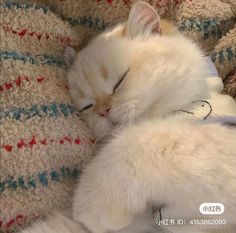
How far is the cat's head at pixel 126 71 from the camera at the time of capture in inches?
37.1

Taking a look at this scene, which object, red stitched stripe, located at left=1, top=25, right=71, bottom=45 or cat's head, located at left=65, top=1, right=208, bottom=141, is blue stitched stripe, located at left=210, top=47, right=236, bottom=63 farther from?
red stitched stripe, located at left=1, top=25, right=71, bottom=45

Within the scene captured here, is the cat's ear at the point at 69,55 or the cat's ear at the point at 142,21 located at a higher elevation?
the cat's ear at the point at 142,21

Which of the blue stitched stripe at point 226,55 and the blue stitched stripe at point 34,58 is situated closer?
the blue stitched stripe at point 34,58

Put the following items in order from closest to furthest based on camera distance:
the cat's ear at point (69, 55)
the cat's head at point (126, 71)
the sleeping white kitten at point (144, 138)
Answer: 1. the sleeping white kitten at point (144, 138)
2. the cat's head at point (126, 71)
3. the cat's ear at point (69, 55)

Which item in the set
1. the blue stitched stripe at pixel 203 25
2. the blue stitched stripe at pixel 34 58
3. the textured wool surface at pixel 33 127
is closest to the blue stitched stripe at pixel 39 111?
the textured wool surface at pixel 33 127

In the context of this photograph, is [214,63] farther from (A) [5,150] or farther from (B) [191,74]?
(A) [5,150]

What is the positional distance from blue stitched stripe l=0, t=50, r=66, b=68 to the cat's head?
40 mm

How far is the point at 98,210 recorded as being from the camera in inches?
33.0

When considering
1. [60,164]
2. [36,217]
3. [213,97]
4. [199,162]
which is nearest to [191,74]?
[213,97]

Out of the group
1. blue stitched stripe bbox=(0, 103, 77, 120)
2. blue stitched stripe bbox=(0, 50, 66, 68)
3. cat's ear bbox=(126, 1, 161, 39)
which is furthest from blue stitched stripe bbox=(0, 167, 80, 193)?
cat's ear bbox=(126, 1, 161, 39)

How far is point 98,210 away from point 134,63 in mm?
342

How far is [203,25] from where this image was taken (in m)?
1.14

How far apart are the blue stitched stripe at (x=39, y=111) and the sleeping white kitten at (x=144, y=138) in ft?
0.20

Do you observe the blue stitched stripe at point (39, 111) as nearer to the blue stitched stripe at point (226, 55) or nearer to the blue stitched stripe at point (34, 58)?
the blue stitched stripe at point (34, 58)
